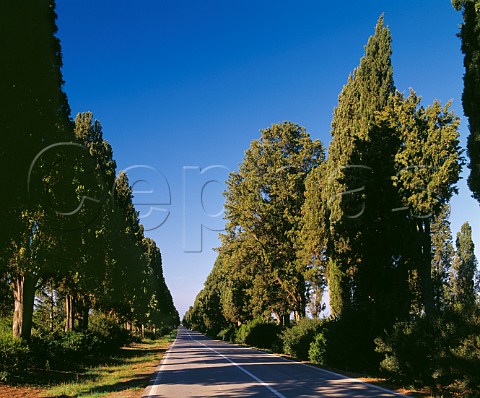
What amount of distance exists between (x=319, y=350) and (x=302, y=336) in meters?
4.14

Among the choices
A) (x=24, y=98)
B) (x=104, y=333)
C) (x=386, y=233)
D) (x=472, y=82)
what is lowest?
(x=104, y=333)

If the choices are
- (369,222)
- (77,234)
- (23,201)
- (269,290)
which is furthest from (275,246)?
(23,201)

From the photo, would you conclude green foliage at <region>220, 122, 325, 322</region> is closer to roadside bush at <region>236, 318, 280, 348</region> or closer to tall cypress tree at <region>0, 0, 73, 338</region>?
roadside bush at <region>236, 318, 280, 348</region>

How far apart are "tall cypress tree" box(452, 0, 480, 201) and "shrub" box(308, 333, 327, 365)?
1044 cm

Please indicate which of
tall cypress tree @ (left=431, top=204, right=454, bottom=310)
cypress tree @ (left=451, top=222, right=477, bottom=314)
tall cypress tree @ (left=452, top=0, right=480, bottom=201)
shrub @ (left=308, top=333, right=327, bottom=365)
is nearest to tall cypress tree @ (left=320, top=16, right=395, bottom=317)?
shrub @ (left=308, top=333, right=327, bottom=365)

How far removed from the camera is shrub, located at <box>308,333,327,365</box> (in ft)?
69.4

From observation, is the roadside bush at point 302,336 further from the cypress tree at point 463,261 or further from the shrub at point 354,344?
the cypress tree at point 463,261

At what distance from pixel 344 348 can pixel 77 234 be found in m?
12.3

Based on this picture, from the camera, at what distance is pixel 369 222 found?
20.5m

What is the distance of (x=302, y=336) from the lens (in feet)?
84.3

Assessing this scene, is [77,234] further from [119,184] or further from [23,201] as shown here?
[119,184]

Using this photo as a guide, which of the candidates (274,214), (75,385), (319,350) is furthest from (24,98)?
(274,214)

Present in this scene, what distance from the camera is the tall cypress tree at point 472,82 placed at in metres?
14.1

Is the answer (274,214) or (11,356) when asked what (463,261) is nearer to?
(274,214)
